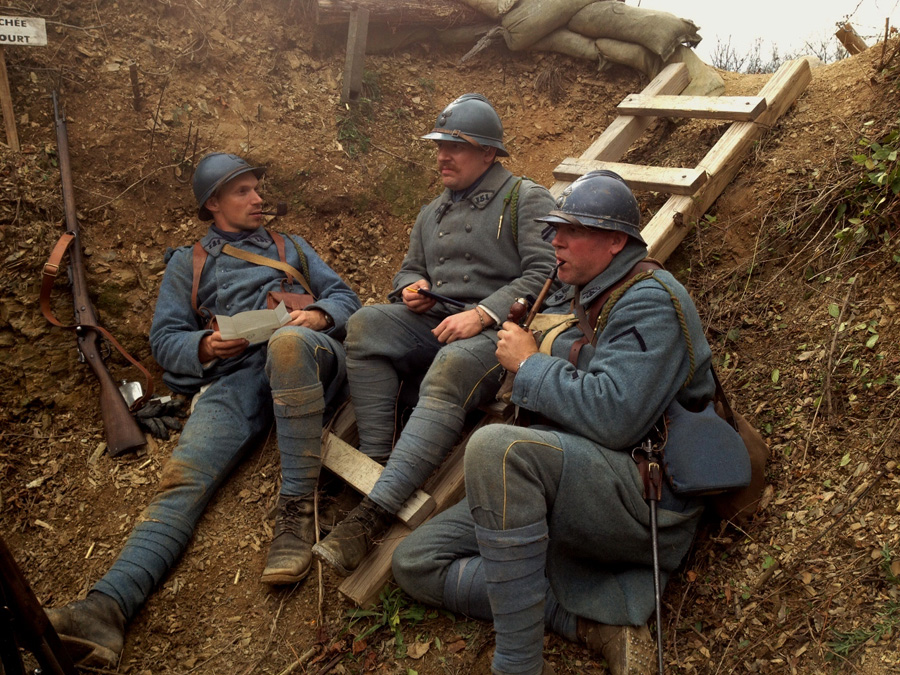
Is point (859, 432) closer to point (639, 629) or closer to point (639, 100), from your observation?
point (639, 629)

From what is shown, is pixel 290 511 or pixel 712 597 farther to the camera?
pixel 290 511

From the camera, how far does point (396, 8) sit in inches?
257

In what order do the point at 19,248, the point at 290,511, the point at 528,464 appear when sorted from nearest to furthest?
the point at 528,464, the point at 290,511, the point at 19,248

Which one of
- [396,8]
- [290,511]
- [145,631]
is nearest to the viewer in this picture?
[145,631]

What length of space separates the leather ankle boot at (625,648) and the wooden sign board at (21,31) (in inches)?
183

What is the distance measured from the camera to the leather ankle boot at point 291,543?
11.3ft

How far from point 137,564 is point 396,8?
16.8 feet

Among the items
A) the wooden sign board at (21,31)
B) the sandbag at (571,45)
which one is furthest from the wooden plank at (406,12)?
the wooden sign board at (21,31)

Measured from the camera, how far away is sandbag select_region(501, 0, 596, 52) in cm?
655

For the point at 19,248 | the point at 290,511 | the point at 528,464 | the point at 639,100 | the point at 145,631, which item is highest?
the point at 639,100

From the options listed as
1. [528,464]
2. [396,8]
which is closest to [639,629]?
[528,464]

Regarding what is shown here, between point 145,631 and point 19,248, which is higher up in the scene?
point 19,248

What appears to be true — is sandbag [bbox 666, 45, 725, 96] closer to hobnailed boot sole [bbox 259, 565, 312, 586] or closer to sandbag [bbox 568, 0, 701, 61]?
sandbag [bbox 568, 0, 701, 61]

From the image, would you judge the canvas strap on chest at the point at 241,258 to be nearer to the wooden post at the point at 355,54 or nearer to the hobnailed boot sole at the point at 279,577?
the hobnailed boot sole at the point at 279,577
